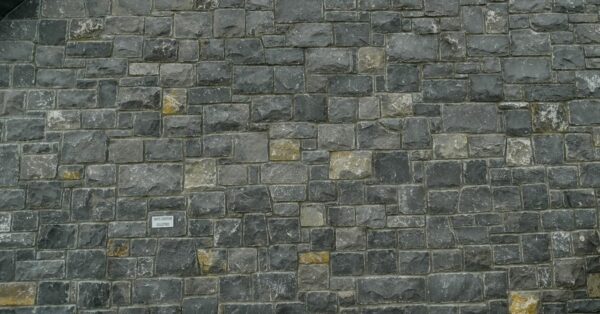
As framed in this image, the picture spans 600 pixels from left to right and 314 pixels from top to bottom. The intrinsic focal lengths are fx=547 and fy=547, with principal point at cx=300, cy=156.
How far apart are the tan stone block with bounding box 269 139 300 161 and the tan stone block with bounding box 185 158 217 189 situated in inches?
21.4

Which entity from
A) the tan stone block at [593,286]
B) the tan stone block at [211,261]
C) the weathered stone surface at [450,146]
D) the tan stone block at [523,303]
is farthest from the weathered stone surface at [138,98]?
the tan stone block at [593,286]

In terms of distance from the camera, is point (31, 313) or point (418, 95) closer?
point (31, 313)

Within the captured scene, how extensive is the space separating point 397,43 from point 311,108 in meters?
1.05

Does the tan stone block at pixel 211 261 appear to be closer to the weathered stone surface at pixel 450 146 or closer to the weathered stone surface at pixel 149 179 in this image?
the weathered stone surface at pixel 149 179

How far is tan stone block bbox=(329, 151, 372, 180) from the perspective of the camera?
16.5 ft

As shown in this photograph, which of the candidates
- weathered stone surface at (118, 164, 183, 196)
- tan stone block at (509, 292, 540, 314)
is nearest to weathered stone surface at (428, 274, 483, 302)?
tan stone block at (509, 292, 540, 314)

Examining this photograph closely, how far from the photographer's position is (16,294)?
15.8 ft

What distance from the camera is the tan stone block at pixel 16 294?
15.7 feet

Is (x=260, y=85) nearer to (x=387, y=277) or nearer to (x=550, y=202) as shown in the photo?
(x=387, y=277)

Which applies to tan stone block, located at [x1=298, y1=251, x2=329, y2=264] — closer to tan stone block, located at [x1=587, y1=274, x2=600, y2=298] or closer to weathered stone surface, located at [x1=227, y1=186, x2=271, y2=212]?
weathered stone surface, located at [x1=227, y1=186, x2=271, y2=212]

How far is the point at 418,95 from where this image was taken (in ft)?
17.0

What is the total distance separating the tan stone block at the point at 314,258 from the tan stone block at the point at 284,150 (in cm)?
88

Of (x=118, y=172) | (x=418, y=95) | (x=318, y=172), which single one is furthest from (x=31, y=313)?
(x=418, y=95)

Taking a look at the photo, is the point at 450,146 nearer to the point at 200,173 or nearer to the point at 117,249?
the point at 200,173
